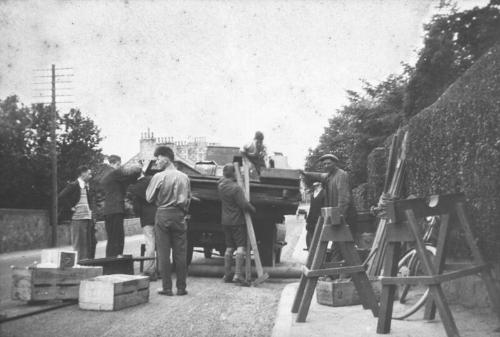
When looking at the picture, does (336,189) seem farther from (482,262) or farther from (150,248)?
(150,248)

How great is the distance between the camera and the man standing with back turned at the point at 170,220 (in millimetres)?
7629

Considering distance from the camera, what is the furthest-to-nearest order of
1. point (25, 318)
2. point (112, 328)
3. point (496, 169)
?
point (25, 318), point (112, 328), point (496, 169)

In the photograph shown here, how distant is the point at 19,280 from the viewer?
6.76 meters

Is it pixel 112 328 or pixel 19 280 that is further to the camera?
pixel 19 280

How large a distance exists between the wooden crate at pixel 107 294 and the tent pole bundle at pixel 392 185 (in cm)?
Result: 307

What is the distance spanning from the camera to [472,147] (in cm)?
513

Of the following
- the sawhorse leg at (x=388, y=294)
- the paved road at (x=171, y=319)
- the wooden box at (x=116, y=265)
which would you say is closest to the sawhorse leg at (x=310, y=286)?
the paved road at (x=171, y=319)

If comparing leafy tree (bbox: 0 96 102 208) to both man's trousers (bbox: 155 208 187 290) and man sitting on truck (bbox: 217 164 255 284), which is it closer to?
man sitting on truck (bbox: 217 164 255 284)

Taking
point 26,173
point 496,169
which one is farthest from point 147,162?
point 26,173

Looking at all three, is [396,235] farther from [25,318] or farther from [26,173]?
[26,173]

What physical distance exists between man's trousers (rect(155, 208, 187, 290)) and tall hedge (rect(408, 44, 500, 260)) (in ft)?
11.3

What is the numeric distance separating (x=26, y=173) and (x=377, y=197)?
43.5ft

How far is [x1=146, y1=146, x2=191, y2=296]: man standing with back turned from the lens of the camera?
763cm

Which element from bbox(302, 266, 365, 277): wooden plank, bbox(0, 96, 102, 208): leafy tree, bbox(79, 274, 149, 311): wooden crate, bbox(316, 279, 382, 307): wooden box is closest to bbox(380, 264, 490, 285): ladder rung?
bbox(302, 266, 365, 277): wooden plank
